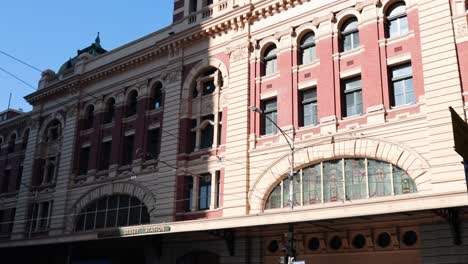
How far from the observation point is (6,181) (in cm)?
4553

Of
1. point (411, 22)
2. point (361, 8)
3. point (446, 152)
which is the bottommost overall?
point (446, 152)

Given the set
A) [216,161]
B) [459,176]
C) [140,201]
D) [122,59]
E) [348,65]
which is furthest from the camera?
[122,59]

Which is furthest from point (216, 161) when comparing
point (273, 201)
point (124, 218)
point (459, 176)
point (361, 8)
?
point (459, 176)

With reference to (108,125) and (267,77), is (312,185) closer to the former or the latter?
(267,77)

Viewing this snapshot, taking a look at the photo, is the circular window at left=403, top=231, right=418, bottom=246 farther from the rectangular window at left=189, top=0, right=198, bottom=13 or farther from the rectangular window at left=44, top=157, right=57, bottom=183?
the rectangular window at left=44, top=157, right=57, bottom=183

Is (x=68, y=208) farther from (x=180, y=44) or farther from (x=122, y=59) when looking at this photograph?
(x=180, y=44)

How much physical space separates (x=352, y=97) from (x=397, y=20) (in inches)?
170

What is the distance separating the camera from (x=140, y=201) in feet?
107

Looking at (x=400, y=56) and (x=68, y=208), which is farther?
(x=68, y=208)

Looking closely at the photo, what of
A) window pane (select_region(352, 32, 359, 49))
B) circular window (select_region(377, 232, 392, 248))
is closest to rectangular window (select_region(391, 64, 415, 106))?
window pane (select_region(352, 32, 359, 49))

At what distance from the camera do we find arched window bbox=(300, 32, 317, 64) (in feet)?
92.3

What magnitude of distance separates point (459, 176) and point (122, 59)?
79.7ft

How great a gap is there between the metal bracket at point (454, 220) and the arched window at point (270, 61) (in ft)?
42.3

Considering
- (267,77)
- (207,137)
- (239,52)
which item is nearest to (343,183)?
(267,77)
